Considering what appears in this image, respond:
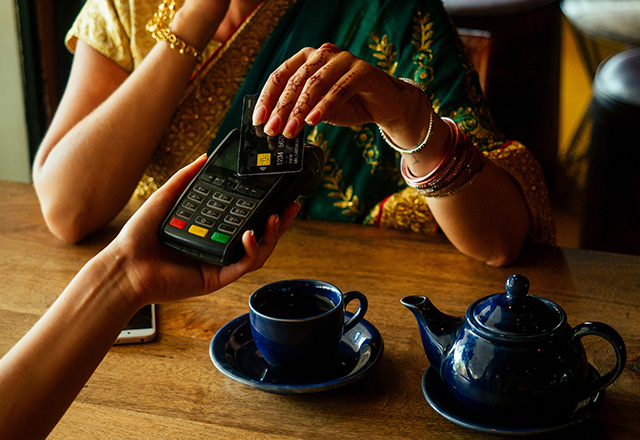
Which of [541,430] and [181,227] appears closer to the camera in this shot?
[541,430]

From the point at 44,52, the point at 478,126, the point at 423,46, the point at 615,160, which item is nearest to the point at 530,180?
the point at 478,126

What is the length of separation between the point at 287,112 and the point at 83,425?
0.32 m

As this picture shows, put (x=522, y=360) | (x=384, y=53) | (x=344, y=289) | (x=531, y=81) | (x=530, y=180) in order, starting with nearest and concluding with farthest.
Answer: (x=522, y=360), (x=344, y=289), (x=530, y=180), (x=384, y=53), (x=531, y=81)

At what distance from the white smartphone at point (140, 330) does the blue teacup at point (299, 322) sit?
0.13m

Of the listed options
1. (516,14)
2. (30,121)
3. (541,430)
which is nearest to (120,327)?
(541,430)

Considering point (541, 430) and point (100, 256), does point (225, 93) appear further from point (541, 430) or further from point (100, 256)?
point (541, 430)

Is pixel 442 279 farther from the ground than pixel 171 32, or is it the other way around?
pixel 171 32

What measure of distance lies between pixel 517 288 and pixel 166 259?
0.32 meters

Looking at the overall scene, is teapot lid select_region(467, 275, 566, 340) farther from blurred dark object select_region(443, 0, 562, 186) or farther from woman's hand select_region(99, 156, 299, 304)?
blurred dark object select_region(443, 0, 562, 186)

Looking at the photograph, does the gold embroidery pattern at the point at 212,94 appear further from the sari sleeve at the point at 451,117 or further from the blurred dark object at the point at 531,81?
the blurred dark object at the point at 531,81

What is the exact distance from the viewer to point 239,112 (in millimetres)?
1024

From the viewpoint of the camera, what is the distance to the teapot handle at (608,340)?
0.48m

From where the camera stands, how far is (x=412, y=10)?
3.19 ft

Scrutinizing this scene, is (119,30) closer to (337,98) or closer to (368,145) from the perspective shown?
(368,145)
